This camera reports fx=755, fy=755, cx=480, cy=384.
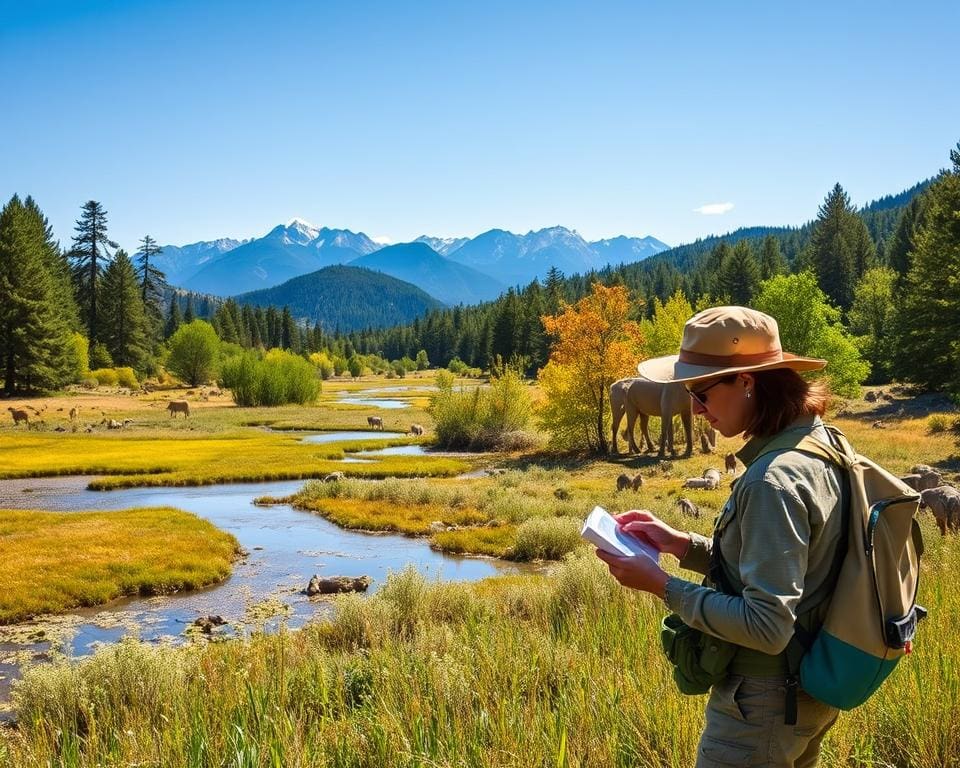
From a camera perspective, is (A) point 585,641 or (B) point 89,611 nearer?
(A) point 585,641

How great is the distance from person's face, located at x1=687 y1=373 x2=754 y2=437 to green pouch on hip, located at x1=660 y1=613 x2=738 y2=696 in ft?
2.24

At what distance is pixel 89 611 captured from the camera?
12.8 metres

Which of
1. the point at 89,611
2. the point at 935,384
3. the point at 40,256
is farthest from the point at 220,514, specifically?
the point at 40,256

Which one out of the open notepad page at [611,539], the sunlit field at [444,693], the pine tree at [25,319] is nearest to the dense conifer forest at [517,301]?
the pine tree at [25,319]

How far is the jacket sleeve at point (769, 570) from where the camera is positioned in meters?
2.18

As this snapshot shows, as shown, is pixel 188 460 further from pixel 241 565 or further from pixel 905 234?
pixel 905 234

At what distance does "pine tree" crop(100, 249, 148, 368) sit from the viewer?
7962cm

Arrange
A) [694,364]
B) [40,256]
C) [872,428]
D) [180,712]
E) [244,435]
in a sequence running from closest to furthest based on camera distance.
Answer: [694,364], [180,712], [872,428], [244,435], [40,256]

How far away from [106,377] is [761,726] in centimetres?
7984

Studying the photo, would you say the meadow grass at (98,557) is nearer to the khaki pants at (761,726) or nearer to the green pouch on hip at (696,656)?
the green pouch on hip at (696,656)

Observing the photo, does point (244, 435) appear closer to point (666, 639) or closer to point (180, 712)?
point (180, 712)

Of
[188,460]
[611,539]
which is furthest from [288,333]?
[611,539]

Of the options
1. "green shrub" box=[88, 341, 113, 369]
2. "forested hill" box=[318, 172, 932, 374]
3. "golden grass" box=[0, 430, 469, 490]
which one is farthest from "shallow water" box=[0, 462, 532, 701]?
"green shrub" box=[88, 341, 113, 369]

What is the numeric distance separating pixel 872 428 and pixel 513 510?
20761 millimetres
